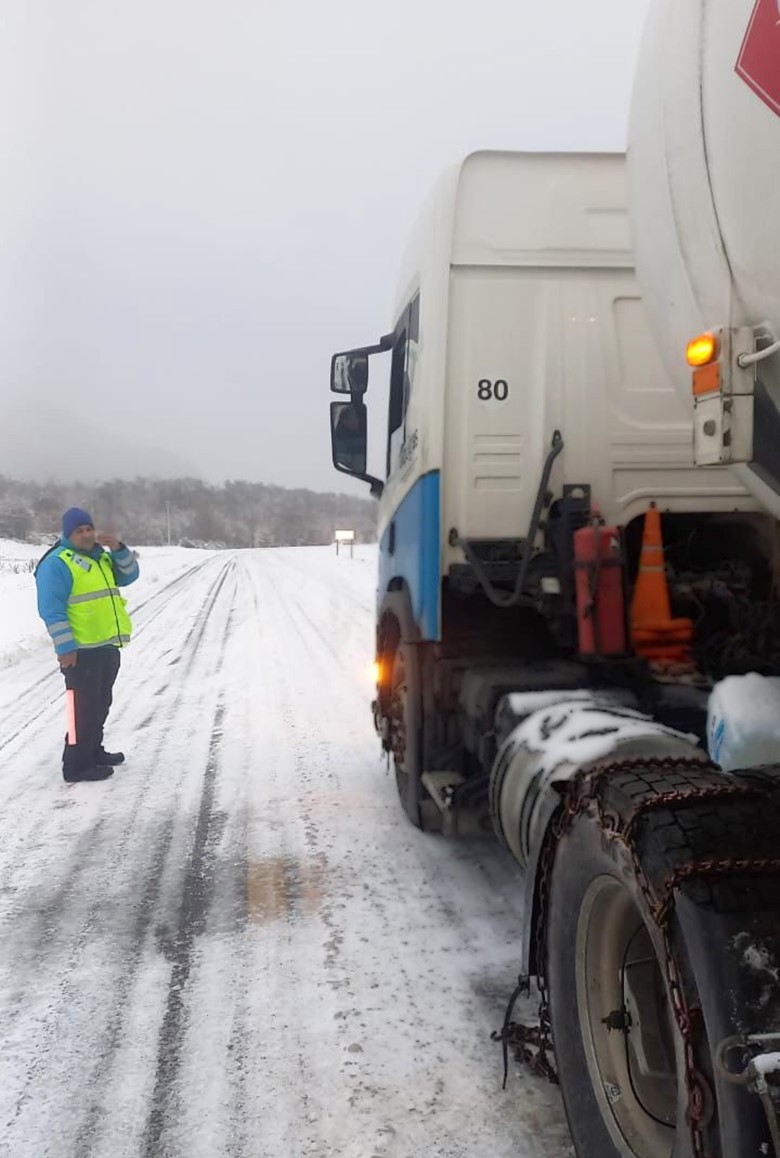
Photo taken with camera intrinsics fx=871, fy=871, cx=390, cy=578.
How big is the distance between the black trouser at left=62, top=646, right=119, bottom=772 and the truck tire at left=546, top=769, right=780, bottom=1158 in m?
4.18

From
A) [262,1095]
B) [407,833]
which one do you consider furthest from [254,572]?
[262,1095]

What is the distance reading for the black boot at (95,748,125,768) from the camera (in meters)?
5.77

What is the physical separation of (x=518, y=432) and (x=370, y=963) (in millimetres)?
2161

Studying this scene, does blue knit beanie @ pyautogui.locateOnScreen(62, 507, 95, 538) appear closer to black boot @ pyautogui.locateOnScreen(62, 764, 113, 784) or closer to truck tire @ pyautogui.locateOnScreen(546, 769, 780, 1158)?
black boot @ pyautogui.locateOnScreen(62, 764, 113, 784)

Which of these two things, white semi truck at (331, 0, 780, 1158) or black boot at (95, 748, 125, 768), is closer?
white semi truck at (331, 0, 780, 1158)

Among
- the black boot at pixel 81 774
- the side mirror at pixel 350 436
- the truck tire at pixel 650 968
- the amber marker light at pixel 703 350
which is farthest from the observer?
the black boot at pixel 81 774

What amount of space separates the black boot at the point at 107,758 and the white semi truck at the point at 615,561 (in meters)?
1.95

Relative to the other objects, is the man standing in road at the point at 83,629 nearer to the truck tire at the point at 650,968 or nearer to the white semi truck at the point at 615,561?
the white semi truck at the point at 615,561

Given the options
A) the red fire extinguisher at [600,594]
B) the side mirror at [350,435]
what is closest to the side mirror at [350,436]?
the side mirror at [350,435]

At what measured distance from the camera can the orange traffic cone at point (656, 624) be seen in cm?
334

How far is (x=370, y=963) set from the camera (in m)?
3.24

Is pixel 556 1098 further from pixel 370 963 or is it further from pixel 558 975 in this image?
pixel 370 963

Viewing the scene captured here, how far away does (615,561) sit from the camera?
3.28 metres

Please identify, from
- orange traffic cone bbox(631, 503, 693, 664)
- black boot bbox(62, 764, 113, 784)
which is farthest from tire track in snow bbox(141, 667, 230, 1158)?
orange traffic cone bbox(631, 503, 693, 664)
